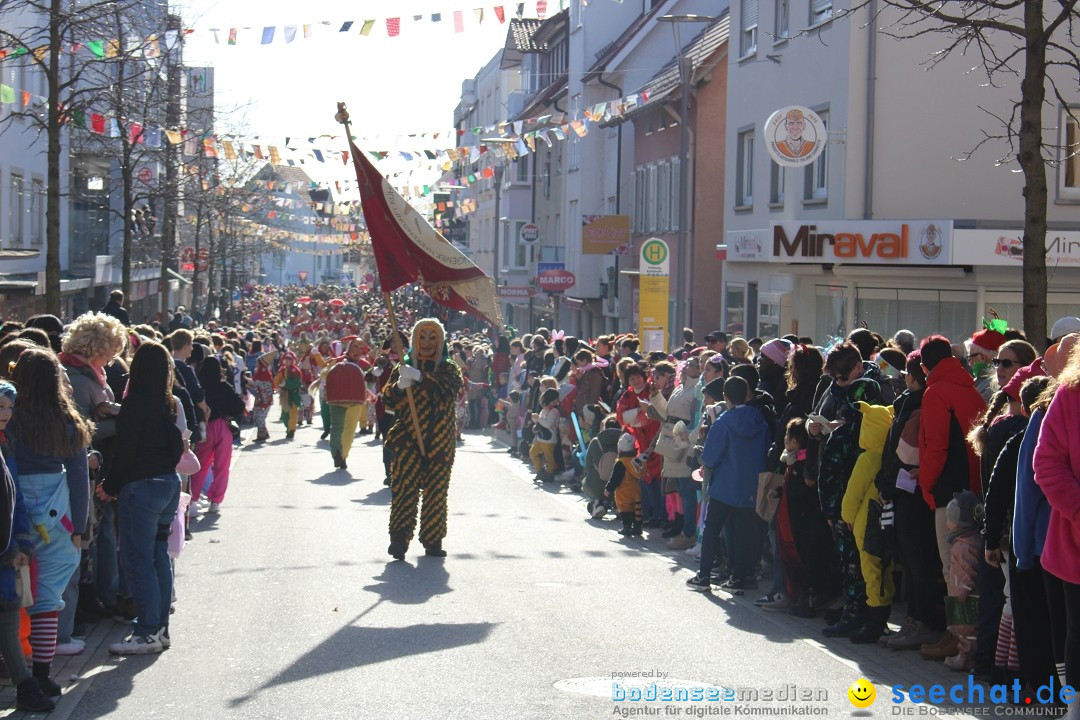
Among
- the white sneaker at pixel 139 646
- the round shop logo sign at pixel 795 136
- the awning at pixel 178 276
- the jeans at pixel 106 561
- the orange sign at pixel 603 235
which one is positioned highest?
the round shop logo sign at pixel 795 136

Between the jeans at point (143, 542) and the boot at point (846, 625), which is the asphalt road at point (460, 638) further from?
the jeans at point (143, 542)

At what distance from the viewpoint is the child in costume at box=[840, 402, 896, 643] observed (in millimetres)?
8773

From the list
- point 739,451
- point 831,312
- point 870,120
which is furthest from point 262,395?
point 739,451

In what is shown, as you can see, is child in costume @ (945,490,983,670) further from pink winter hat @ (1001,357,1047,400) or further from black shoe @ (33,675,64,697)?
black shoe @ (33,675,64,697)

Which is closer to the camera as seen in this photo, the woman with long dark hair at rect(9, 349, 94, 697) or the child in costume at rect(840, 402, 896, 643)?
the woman with long dark hair at rect(9, 349, 94, 697)

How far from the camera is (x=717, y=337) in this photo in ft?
51.1

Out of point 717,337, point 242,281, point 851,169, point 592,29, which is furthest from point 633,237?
point 242,281

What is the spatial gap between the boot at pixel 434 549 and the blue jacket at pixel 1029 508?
611cm

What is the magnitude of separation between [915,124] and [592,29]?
75.9ft

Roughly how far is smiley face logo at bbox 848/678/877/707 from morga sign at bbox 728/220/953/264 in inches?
522

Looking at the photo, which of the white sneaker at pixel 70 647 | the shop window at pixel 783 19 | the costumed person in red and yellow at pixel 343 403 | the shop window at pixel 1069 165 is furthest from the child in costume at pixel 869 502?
the shop window at pixel 783 19

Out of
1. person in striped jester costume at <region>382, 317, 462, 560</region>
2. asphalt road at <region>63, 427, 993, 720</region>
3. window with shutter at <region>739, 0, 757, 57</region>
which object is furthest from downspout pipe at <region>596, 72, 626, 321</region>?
person in striped jester costume at <region>382, 317, 462, 560</region>

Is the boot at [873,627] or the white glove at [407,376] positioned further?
the white glove at [407,376]

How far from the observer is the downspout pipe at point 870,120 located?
70.2 ft
